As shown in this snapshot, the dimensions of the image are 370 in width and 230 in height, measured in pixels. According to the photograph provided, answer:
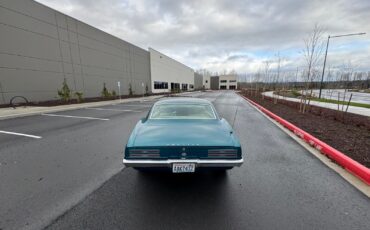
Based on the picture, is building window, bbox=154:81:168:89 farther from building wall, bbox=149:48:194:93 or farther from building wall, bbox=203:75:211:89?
building wall, bbox=203:75:211:89

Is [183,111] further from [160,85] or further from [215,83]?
[215,83]

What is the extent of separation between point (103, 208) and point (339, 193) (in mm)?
3756

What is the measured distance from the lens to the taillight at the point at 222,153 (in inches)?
114

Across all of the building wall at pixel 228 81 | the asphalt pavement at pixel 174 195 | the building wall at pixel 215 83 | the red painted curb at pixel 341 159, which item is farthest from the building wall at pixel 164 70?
the building wall at pixel 215 83

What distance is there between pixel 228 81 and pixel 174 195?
358ft

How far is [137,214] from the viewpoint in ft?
8.50

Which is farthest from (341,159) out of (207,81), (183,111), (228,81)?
(207,81)

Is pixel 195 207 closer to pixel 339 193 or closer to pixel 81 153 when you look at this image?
pixel 339 193

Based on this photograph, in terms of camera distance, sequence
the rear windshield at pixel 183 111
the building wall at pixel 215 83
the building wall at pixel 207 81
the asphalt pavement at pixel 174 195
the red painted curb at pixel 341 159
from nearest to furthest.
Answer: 1. the asphalt pavement at pixel 174 195
2. the red painted curb at pixel 341 159
3. the rear windshield at pixel 183 111
4. the building wall at pixel 215 83
5. the building wall at pixel 207 81

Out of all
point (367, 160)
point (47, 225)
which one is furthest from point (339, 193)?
point (47, 225)

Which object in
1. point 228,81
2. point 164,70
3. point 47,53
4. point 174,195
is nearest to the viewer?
point 174,195

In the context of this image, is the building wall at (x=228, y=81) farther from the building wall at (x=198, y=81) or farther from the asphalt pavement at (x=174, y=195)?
the asphalt pavement at (x=174, y=195)

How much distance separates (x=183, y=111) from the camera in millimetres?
4375

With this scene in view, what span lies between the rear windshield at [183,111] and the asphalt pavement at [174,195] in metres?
1.25
